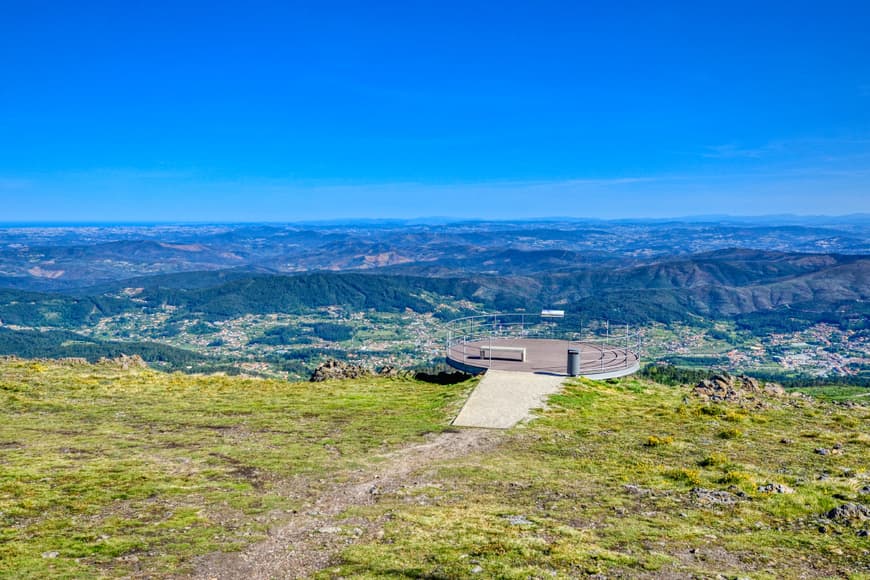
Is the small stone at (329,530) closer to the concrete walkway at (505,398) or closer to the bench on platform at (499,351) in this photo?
the concrete walkway at (505,398)

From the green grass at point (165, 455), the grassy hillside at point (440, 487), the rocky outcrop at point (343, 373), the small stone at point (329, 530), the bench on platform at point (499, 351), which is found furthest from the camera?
the rocky outcrop at point (343, 373)

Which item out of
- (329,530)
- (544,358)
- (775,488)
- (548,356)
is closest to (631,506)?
(775,488)

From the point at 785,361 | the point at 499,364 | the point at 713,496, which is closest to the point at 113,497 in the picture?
the point at 713,496

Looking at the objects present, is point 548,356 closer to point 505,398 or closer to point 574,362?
point 574,362

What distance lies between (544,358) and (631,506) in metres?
23.2

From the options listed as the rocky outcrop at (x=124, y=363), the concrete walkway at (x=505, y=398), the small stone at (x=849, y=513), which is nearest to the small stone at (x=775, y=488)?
the small stone at (x=849, y=513)

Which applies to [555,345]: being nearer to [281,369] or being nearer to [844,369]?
[281,369]

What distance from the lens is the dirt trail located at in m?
11.8

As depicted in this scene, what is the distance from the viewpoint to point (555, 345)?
43812 mm

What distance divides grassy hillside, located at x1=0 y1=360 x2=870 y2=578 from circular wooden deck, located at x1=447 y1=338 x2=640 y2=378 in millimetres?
5402

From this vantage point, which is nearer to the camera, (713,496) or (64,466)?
(713,496)

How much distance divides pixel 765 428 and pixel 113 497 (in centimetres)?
2537

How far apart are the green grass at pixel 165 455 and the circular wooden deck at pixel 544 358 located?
4039mm

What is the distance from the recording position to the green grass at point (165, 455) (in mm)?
12930
